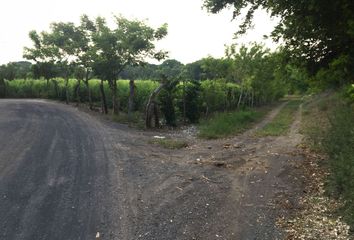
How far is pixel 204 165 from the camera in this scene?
32.1 ft

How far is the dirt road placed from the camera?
18.9 feet

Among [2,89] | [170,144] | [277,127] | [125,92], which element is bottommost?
[277,127]

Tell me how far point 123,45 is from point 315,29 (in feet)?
38.3

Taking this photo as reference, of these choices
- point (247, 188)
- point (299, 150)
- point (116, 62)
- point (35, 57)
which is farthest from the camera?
point (35, 57)

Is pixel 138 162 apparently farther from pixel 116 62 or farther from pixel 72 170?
pixel 116 62

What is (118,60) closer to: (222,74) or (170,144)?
(170,144)

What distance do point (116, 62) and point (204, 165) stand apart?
1081 cm

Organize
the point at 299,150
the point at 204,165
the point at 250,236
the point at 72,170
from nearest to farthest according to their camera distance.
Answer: the point at 250,236 < the point at 72,170 < the point at 204,165 < the point at 299,150

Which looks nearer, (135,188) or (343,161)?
(343,161)

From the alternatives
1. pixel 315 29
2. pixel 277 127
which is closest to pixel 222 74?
pixel 277 127

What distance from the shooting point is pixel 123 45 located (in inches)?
716

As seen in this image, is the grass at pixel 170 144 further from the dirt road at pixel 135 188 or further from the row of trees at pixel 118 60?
the row of trees at pixel 118 60

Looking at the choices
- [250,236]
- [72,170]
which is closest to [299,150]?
[250,236]

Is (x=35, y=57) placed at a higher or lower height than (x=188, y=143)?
higher
